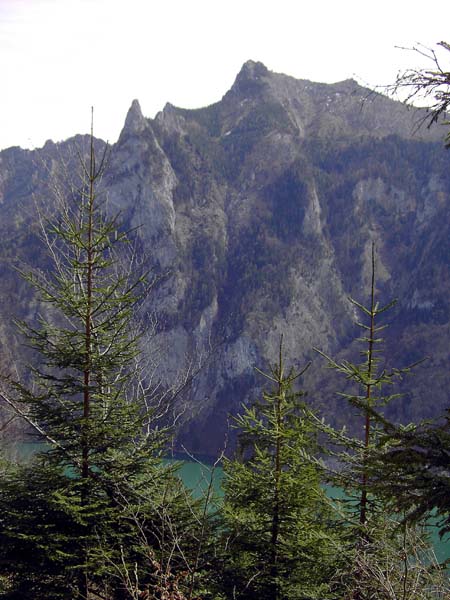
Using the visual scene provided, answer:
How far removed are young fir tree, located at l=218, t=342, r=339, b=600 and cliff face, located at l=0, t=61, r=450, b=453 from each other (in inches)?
4231

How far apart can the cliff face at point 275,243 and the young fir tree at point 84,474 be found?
108 meters

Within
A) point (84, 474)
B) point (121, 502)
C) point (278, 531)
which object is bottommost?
point (278, 531)

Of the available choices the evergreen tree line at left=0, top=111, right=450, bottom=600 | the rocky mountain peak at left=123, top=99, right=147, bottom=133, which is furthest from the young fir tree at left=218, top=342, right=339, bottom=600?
the rocky mountain peak at left=123, top=99, right=147, bottom=133

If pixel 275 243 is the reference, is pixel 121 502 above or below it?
above

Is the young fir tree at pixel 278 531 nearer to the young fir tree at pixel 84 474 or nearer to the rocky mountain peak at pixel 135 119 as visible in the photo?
the young fir tree at pixel 84 474

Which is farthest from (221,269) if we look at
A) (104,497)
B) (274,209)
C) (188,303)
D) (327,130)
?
(104,497)

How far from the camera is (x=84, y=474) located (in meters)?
9.84

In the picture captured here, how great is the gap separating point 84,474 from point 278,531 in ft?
10.5

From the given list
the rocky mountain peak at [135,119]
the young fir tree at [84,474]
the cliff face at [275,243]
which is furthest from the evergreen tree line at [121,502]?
the rocky mountain peak at [135,119]

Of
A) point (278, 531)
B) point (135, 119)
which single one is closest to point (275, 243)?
point (135, 119)

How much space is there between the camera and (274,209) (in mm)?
164750

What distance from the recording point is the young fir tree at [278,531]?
969cm

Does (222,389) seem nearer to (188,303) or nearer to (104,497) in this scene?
(188,303)

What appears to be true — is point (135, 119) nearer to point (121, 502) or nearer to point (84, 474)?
point (84, 474)
